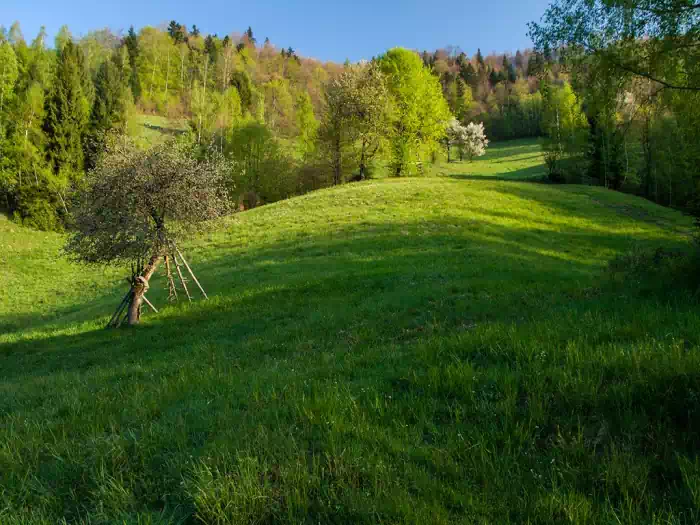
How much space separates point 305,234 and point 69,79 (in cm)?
4806

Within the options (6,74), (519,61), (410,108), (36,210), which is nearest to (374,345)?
(410,108)

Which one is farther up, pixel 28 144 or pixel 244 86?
pixel 244 86

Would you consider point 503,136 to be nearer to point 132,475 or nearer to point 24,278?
point 24,278

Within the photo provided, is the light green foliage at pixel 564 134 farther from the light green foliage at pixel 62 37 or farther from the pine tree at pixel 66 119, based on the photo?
the light green foliage at pixel 62 37

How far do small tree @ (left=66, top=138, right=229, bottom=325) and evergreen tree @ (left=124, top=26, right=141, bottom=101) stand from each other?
310ft

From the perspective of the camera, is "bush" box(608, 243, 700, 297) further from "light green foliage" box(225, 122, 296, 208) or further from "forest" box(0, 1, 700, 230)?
Result: "light green foliage" box(225, 122, 296, 208)

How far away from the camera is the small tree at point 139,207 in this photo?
14719mm

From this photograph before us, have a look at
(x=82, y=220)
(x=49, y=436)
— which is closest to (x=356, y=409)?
(x=49, y=436)

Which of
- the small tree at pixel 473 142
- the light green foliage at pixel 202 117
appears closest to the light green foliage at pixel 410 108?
the light green foliage at pixel 202 117

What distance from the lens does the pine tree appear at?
52375mm

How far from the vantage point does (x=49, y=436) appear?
15.6 ft

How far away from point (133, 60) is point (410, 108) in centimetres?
8774

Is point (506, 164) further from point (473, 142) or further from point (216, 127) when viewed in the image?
point (216, 127)

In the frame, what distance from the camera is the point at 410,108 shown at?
55.2 m
